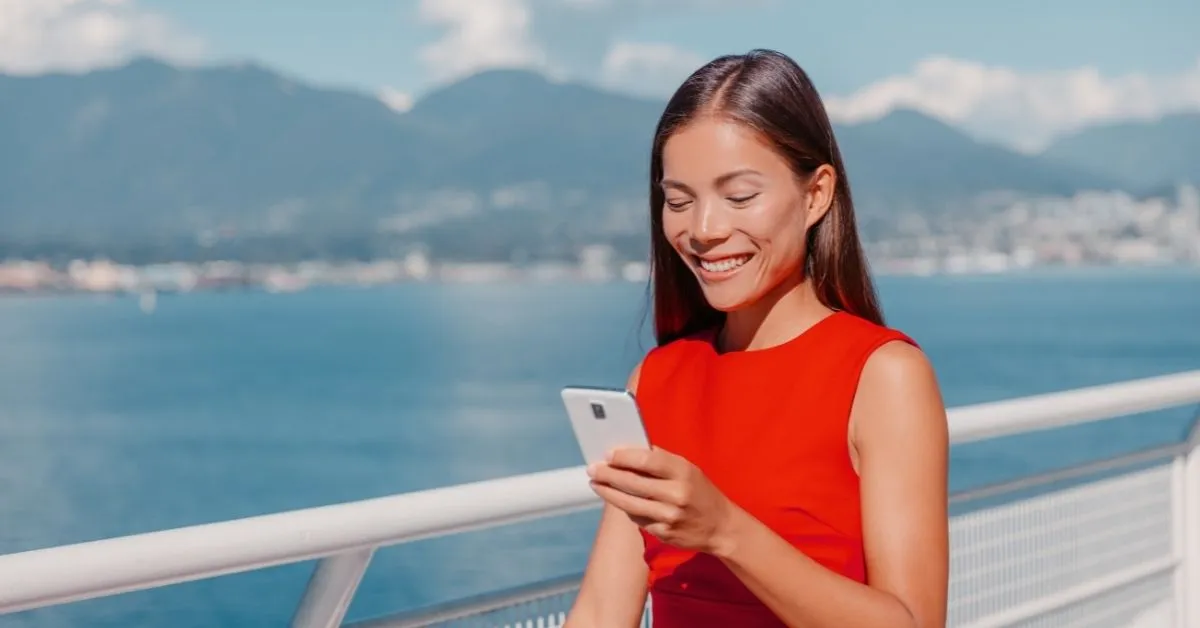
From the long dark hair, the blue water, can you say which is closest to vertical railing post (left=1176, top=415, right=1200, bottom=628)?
the long dark hair

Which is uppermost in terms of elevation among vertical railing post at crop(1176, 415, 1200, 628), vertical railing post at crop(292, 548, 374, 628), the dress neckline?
vertical railing post at crop(1176, 415, 1200, 628)

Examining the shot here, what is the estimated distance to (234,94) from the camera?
355ft

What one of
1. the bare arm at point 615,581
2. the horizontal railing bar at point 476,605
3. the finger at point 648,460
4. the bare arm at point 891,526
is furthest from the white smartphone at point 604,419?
the horizontal railing bar at point 476,605

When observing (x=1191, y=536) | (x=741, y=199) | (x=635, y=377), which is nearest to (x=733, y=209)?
(x=741, y=199)

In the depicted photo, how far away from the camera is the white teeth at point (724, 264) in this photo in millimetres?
1475

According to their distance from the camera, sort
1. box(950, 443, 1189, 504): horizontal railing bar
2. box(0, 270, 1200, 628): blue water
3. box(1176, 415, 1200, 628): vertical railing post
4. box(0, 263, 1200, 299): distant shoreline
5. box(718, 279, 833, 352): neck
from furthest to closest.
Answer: box(0, 263, 1200, 299): distant shoreline < box(0, 270, 1200, 628): blue water < box(1176, 415, 1200, 628): vertical railing post < box(950, 443, 1189, 504): horizontal railing bar < box(718, 279, 833, 352): neck

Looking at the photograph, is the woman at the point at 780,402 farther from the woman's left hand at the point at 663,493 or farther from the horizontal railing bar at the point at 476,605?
the horizontal railing bar at the point at 476,605

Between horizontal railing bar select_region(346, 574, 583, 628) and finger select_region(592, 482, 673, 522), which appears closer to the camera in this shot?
finger select_region(592, 482, 673, 522)

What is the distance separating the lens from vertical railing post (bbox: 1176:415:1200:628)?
10.2 ft

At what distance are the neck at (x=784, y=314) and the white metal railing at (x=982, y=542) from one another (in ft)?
0.96

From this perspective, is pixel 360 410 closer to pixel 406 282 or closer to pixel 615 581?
pixel 615 581

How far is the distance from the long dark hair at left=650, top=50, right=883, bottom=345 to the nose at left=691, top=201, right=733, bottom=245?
8 centimetres

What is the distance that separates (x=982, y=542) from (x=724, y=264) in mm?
1246

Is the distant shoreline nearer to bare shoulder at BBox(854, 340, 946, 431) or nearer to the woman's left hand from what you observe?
bare shoulder at BBox(854, 340, 946, 431)
